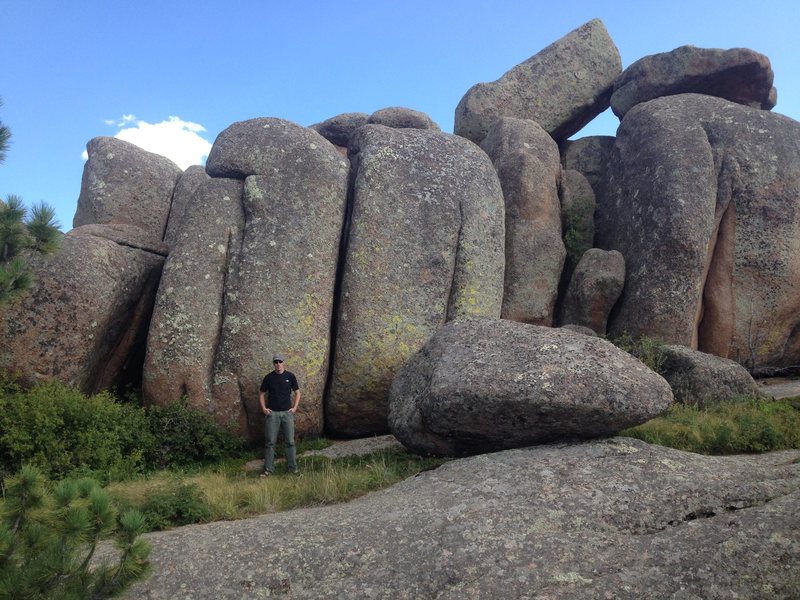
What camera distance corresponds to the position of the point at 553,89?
911 inches

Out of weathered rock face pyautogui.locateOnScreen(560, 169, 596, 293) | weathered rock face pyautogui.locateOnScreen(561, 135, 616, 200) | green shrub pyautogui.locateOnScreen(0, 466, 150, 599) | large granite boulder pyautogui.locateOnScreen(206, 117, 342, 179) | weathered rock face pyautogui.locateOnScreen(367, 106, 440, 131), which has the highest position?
weathered rock face pyautogui.locateOnScreen(367, 106, 440, 131)

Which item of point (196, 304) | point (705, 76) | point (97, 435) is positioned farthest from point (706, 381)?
point (97, 435)

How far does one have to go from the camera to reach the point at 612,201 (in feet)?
65.7

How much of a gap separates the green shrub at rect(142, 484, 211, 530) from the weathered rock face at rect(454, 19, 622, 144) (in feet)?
56.1

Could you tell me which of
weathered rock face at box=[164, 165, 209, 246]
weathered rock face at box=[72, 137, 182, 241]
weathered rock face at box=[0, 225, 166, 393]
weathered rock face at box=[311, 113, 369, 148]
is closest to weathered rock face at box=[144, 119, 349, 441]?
weathered rock face at box=[0, 225, 166, 393]

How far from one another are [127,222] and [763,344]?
1906 centimetres

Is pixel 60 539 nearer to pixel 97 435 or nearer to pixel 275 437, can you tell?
pixel 97 435

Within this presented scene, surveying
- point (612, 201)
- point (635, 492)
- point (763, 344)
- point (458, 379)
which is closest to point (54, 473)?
point (458, 379)

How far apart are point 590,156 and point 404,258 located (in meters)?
10.5

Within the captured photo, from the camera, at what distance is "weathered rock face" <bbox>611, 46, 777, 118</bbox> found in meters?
20.9

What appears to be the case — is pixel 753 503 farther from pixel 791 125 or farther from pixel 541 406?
pixel 791 125

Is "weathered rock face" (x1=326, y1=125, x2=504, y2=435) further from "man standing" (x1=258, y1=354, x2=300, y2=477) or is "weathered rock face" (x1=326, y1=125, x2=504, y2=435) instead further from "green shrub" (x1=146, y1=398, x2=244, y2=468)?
"green shrub" (x1=146, y1=398, x2=244, y2=468)

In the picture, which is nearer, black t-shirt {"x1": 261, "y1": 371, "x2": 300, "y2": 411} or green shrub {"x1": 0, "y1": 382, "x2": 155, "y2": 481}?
green shrub {"x1": 0, "y1": 382, "x2": 155, "y2": 481}

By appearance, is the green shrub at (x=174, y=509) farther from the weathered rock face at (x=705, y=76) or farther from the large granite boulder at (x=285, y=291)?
the weathered rock face at (x=705, y=76)
